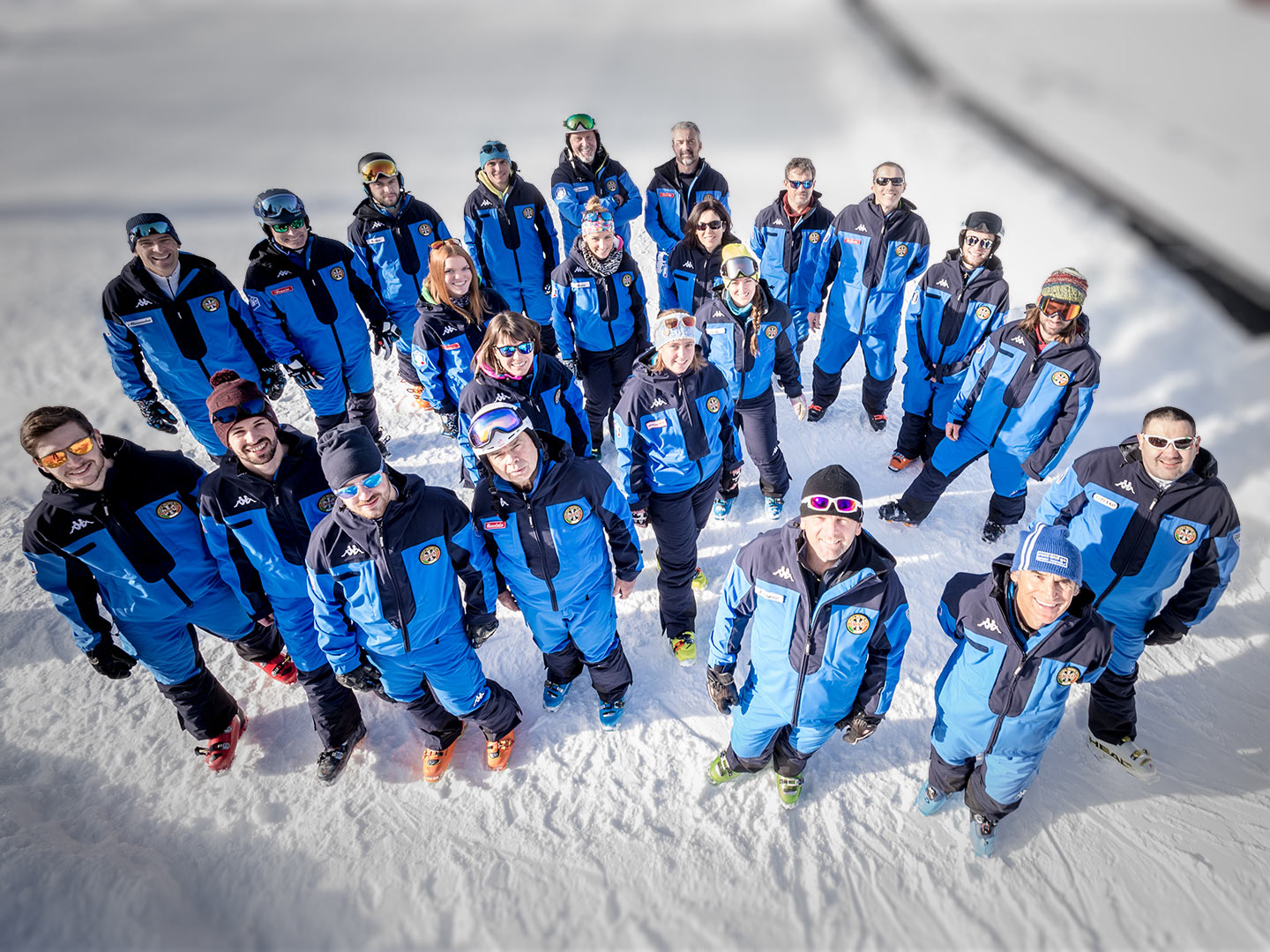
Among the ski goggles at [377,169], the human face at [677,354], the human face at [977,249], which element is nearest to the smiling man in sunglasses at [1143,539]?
the human face at [977,249]

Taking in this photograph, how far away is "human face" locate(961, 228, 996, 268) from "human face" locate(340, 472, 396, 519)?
15.1 feet

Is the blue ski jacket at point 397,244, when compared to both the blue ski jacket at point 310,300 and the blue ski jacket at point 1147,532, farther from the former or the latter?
the blue ski jacket at point 1147,532

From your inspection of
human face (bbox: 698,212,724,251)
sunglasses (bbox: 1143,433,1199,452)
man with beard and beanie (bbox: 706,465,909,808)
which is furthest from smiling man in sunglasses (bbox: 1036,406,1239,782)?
human face (bbox: 698,212,724,251)

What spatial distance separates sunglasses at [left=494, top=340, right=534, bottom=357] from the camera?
3848 millimetres

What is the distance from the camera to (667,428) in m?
3.77

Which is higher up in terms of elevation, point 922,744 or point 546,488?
point 546,488

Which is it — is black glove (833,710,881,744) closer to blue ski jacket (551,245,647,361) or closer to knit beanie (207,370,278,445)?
knit beanie (207,370,278,445)

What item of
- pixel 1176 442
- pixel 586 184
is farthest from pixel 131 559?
pixel 1176 442

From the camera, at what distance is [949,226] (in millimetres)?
9117

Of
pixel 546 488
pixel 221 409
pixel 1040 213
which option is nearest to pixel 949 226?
pixel 1040 213

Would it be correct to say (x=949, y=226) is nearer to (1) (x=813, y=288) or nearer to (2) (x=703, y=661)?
(1) (x=813, y=288)

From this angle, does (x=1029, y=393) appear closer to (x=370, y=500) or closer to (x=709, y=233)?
(x=709, y=233)

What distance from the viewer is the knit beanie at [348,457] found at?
2.75 meters

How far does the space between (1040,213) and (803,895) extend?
31.3ft
